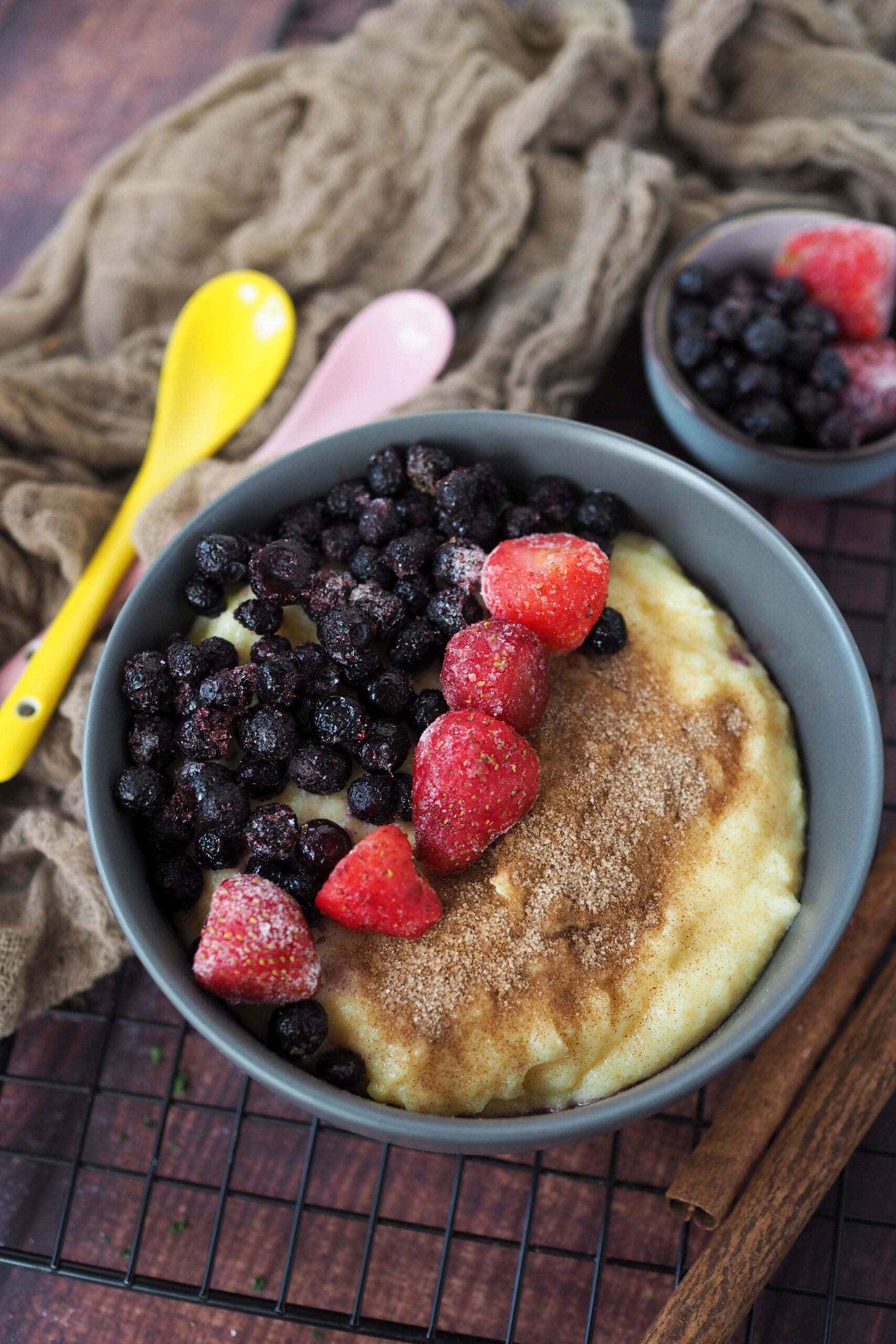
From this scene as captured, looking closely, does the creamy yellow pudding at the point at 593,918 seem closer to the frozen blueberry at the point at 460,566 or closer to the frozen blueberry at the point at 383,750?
the frozen blueberry at the point at 383,750

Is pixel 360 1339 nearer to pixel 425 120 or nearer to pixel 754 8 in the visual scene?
pixel 425 120

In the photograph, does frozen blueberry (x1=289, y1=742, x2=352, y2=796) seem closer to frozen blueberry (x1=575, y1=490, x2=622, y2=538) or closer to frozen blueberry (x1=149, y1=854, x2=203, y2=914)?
frozen blueberry (x1=149, y1=854, x2=203, y2=914)

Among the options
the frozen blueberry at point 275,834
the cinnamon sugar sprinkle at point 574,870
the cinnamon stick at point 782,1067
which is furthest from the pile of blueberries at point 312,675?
the cinnamon stick at point 782,1067

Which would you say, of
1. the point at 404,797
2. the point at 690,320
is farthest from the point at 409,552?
the point at 690,320

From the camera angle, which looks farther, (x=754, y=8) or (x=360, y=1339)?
(x=754, y=8)

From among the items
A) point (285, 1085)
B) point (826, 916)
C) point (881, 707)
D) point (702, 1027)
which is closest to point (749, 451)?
point (881, 707)

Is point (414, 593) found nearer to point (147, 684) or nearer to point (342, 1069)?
point (147, 684)
